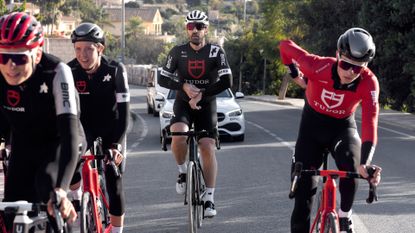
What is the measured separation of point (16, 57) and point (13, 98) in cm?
42

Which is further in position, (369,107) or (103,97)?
(103,97)

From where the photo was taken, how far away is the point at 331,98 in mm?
6680

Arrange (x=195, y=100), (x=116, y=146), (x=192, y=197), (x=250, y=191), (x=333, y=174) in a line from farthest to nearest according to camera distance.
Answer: (x=250, y=191)
(x=195, y=100)
(x=192, y=197)
(x=116, y=146)
(x=333, y=174)

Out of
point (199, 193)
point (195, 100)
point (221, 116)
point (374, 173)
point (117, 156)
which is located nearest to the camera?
point (374, 173)

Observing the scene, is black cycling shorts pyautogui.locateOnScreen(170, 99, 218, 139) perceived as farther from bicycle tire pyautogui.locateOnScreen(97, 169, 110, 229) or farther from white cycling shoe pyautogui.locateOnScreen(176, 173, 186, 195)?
bicycle tire pyautogui.locateOnScreen(97, 169, 110, 229)

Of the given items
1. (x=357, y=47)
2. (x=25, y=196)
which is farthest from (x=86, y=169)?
(x=357, y=47)

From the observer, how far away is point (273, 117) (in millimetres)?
31172

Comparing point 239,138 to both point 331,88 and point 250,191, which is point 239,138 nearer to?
point 250,191

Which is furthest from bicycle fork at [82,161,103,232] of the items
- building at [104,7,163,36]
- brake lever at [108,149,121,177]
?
building at [104,7,163,36]

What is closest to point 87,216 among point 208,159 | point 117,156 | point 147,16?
point 117,156

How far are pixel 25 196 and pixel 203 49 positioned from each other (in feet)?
13.0

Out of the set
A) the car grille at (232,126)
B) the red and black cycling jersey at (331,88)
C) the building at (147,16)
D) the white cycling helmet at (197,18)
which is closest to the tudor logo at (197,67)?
the white cycling helmet at (197,18)

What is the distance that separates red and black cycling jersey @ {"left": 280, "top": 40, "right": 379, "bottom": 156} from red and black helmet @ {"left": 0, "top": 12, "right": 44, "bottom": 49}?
250 centimetres

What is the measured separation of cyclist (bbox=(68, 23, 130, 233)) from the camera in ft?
24.2
